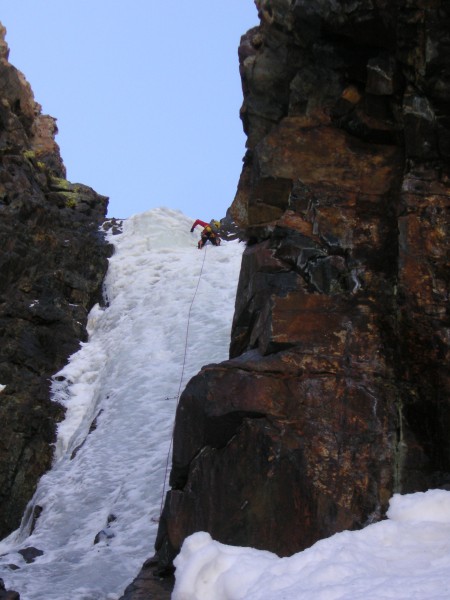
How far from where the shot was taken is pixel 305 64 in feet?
30.8

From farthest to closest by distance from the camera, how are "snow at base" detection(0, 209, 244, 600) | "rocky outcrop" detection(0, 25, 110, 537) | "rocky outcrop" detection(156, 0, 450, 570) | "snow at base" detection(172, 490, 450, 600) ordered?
"rocky outcrop" detection(0, 25, 110, 537) < "snow at base" detection(0, 209, 244, 600) < "rocky outcrop" detection(156, 0, 450, 570) < "snow at base" detection(172, 490, 450, 600)

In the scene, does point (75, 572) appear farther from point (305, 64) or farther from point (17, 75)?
point (17, 75)

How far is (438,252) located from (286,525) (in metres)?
3.18

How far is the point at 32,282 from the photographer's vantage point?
17047 millimetres

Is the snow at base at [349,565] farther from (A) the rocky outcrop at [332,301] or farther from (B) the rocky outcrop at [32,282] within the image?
(B) the rocky outcrop at [32,282]

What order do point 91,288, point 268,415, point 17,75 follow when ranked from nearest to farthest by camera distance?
1. point 268,415
2. point 91,288
3. point 17,75

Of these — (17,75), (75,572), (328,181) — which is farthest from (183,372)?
(17,75)

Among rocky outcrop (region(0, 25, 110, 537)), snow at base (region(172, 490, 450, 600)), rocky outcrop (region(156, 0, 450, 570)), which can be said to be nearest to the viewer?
snow at base (region(172, 490, 450, 600))

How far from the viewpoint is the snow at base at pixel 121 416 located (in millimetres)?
9797

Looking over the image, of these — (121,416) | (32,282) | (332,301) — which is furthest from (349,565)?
(32,282)

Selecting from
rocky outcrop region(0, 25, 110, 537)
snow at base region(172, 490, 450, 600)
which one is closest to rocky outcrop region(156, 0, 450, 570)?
snow at base region(172, 490, 450, 600)

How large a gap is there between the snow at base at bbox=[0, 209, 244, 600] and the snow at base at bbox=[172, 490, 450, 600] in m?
3.44

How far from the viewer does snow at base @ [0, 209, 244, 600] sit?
980cm

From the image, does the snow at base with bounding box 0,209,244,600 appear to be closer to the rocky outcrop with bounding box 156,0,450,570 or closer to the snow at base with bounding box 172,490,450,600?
the rocky outcrop with bounding box 156,0,450,570
